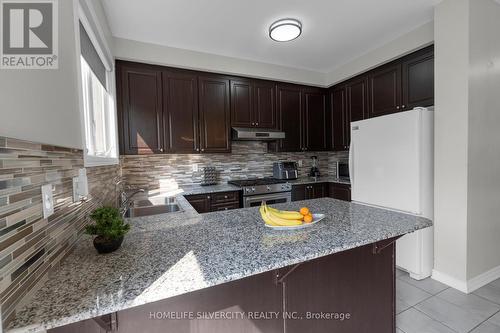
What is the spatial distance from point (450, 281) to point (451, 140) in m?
1.31

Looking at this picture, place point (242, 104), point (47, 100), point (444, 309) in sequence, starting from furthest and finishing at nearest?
point (242, 104) → point (444, 309) → point (47, 100)

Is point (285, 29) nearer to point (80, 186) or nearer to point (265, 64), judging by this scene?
point (265, 64)

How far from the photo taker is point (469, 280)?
2.04 metres

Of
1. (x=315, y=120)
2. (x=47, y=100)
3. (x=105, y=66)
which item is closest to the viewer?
(x=47, y=100)

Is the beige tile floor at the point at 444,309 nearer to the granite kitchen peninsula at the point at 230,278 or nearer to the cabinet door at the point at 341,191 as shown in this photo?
the granite kitchen peninsula at the point at 230,278

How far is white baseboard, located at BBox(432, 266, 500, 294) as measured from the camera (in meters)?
2.03

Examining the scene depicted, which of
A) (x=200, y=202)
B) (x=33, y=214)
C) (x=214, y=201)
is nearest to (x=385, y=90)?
(x=214, y=201)

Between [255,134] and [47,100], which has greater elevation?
[255,134]

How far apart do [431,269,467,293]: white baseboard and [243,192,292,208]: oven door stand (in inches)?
67.8

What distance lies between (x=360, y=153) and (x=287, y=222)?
6.51 ft

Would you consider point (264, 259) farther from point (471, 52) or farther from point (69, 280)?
point (471, 52)

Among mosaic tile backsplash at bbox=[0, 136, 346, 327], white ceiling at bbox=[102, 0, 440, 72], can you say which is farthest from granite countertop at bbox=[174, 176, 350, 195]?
white ceiling at bbox=[102, 0, 440, 72]

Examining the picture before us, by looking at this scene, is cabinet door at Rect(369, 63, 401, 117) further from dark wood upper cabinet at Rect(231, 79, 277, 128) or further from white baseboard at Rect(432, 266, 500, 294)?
white baseboard at Rect(432, 266, 500, 294)

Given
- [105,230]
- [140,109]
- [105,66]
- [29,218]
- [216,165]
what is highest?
[105,66]
